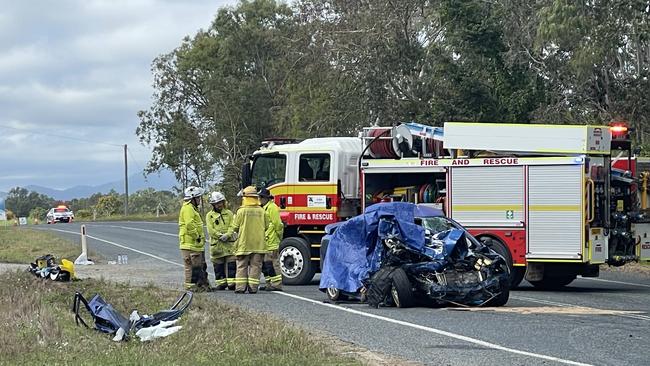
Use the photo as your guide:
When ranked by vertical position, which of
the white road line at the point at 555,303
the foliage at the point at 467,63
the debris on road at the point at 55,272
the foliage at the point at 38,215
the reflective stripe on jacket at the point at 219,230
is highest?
the foliage at the point at 467,63

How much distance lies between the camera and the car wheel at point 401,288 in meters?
13.8

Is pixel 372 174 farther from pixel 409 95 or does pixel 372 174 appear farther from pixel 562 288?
pixel 409 95

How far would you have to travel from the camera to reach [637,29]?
21406 millimetres

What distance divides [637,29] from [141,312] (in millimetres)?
13578

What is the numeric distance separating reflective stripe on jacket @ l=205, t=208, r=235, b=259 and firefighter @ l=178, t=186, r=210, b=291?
253 millimetres

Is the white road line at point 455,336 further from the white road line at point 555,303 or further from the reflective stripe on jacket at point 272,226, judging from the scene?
the white road line at point 555,303

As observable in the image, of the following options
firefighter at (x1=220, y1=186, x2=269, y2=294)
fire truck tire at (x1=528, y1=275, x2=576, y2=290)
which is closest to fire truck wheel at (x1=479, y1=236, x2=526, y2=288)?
fire truck tire at (x1=528, y1=275, x2=576, y2=290)

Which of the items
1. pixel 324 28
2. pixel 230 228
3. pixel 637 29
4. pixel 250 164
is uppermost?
pixel 324 28

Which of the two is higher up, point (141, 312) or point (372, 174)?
point (372, 174)

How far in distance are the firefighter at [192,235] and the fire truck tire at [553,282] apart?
6209 mm

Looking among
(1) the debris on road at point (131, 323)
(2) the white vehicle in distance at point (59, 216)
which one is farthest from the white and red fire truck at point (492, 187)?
(2) the white vehicle in distance at point (59, 216)

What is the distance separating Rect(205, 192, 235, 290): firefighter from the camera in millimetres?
16453

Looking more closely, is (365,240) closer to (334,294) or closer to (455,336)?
(334,294)

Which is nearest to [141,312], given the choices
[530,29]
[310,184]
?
[310,184]
